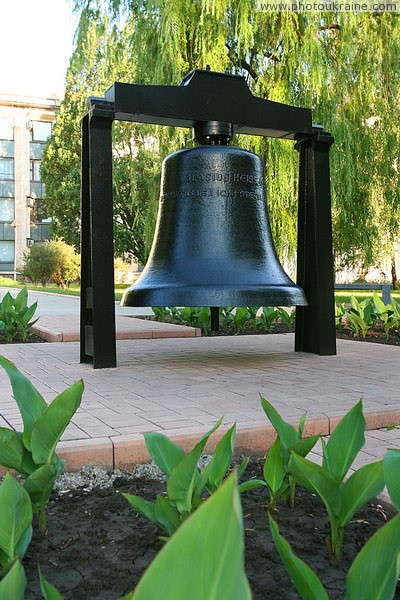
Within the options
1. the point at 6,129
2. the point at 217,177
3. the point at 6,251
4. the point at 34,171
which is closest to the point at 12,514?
the point at 217,177

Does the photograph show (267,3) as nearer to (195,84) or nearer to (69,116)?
(195,84)

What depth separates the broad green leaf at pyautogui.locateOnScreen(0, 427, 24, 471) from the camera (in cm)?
172

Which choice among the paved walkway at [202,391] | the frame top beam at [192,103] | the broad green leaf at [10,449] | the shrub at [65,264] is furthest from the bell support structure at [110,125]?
the shrub at [65,264]

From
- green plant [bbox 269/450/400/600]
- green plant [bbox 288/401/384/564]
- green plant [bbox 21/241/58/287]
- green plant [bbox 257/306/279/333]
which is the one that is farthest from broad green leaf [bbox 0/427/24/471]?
green plant [bbox 21/241/58/287]

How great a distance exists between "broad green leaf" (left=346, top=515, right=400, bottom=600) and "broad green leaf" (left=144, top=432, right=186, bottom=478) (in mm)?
701

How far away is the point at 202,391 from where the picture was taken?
353 cm

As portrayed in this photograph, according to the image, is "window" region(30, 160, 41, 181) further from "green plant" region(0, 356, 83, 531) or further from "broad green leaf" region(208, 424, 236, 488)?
"broad green leaf" region(208, 424, 236, 488)

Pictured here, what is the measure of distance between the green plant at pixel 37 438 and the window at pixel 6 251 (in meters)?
44.3

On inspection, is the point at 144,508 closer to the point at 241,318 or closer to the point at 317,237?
the point at 317,237

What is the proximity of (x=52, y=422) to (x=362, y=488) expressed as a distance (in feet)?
2.63

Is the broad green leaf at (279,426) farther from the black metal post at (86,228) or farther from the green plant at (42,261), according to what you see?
the green plant at (42,261)

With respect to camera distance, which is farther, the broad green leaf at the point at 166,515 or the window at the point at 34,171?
the window at the point at 34,171

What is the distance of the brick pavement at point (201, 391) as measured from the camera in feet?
8.42

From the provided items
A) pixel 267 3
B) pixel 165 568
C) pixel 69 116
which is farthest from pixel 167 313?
pixel 69 116
